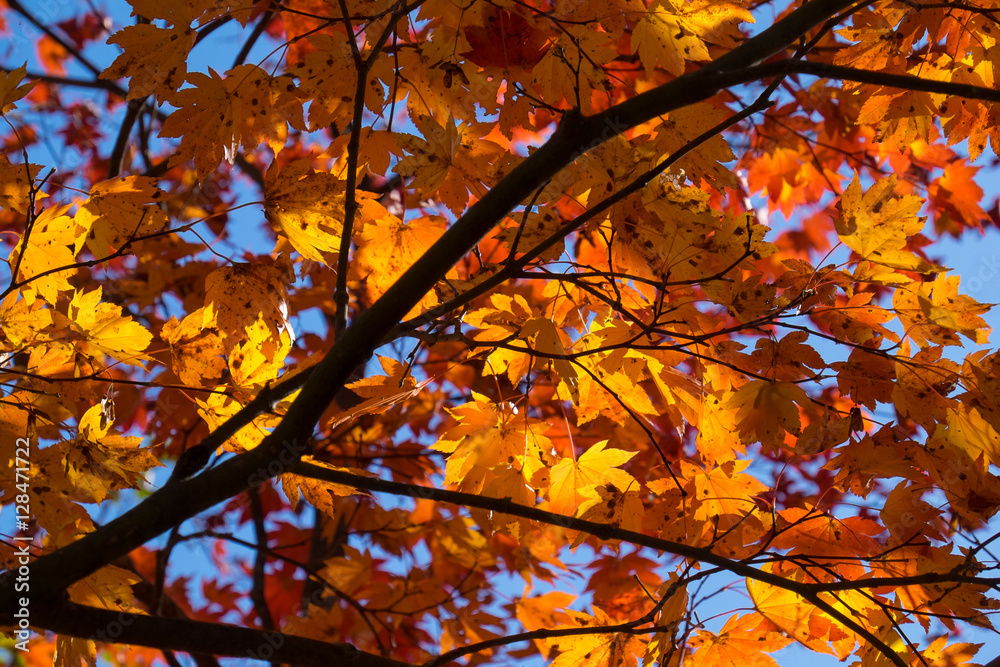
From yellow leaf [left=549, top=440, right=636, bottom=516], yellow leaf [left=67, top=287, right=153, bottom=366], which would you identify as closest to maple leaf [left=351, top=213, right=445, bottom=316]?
yellow leaf [left=67, top=287, right=153, bottom=366]

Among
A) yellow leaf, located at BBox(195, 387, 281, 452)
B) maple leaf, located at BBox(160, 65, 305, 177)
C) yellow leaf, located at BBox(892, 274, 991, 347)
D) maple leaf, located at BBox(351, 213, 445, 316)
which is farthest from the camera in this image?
maple leaf, located at BBox(351, 213, 445, 316)

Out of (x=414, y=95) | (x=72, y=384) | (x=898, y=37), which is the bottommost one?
(x=72, y=384)

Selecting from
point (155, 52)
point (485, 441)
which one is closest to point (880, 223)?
point (485, 441)

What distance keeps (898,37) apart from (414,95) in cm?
126

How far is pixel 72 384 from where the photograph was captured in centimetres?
160

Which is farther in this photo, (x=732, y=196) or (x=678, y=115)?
(x=732, y=196)

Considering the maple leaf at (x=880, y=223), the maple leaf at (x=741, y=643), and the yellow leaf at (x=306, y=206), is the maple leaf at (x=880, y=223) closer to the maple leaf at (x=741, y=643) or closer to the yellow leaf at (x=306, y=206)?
the maple leaf at (x=741, y=643)

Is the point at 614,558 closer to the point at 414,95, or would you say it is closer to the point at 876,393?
the point at 876,393

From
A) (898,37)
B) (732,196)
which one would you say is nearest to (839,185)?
(732,196)

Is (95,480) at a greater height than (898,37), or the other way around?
(898,37)

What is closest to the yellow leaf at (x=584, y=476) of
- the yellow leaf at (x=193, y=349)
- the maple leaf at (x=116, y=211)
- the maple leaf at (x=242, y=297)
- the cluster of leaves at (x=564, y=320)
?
the cluster of leaves at (x=564, y=320)

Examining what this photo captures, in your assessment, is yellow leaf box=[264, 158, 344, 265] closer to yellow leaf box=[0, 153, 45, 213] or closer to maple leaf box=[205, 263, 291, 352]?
maple leaf box=[205, 263, 291, 352]

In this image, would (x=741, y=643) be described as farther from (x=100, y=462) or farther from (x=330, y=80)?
(x=330, y=80)

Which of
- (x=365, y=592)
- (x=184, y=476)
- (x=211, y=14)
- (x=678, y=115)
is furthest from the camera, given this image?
(x=365, y=592)
